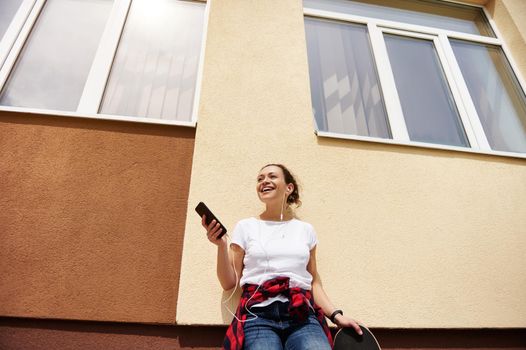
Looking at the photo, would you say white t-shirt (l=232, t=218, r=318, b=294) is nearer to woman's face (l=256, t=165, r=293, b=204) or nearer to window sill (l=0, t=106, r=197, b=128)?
woman's face (l=256, t=165, r=293, b=204)

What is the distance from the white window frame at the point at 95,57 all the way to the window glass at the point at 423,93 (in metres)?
2.22

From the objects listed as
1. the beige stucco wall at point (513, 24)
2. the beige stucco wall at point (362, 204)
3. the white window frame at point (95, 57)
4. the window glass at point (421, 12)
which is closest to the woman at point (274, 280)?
the beige stucco wall at point (362, 204)

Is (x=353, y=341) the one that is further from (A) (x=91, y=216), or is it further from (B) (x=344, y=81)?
(B) (x=344, y=81)

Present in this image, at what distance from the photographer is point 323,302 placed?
1791mm

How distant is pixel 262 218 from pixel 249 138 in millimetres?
760

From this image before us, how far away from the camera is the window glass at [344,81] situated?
9.60 ft

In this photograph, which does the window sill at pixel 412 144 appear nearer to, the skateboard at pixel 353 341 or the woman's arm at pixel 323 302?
the woman's arm at pixel 323 302

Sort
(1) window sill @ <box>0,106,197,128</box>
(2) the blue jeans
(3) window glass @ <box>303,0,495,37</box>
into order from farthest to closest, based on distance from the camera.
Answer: (3) window glass @ <box>303,0,495,37</box> < (1) window sill @ <box>0,106,197,128</box> < (2) the blue jeans

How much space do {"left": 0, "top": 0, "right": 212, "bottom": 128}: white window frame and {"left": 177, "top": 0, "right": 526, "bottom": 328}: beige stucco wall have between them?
25 centimetres

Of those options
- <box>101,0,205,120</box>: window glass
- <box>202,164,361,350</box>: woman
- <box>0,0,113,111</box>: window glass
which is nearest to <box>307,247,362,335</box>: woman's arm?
<box>202,164,361,350</box>: woman

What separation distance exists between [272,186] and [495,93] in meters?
3.33

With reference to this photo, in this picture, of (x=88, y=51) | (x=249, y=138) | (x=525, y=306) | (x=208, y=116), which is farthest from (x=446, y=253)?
(x=88, y=51)

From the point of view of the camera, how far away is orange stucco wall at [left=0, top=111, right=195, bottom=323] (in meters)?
1.86

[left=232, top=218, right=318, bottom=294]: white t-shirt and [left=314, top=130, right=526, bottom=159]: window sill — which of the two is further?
[left=314, top=130, right=526, bottom=159]: window sill
